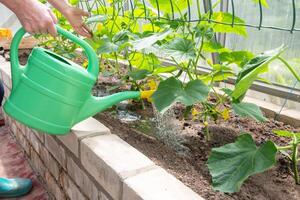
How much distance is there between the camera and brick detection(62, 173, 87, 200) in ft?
3.43

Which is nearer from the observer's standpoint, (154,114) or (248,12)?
(154,114)

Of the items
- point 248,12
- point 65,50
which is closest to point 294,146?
point 248,12

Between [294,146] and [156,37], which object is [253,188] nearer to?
[294,146]

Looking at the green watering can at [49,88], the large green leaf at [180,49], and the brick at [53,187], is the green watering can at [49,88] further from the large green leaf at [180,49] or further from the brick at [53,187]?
the brick at [53,187]

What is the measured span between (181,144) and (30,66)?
479 mm

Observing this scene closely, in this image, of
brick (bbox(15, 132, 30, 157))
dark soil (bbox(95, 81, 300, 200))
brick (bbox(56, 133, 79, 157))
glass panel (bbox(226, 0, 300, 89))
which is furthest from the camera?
brick (bbox(15, 132, 30, 157))

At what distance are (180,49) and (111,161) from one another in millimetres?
338

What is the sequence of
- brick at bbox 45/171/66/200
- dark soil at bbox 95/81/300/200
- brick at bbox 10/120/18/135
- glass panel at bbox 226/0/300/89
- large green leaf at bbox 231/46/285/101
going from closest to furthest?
large green leaf at bbox 231/46/285/101 < dark soil at bbox 95/81/300/200 < brick at bbox 45/171/66/200 < glass panel at bbox 226/0/300/89 < brick at bbox 10/120/18/135

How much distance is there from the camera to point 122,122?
114cm

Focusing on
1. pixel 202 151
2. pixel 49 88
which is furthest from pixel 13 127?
pixel 202 151

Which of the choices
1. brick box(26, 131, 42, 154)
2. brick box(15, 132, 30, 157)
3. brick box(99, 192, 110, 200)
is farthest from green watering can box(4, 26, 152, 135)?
brick box(15, 132, 30, 157)

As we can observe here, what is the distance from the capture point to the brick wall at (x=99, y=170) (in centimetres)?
68

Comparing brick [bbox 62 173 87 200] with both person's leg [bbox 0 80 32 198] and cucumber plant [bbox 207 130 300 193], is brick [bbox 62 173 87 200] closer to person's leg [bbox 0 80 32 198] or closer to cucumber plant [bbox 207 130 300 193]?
person's leg [bbox 0 80 32 198]

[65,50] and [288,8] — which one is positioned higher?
[288,8]
